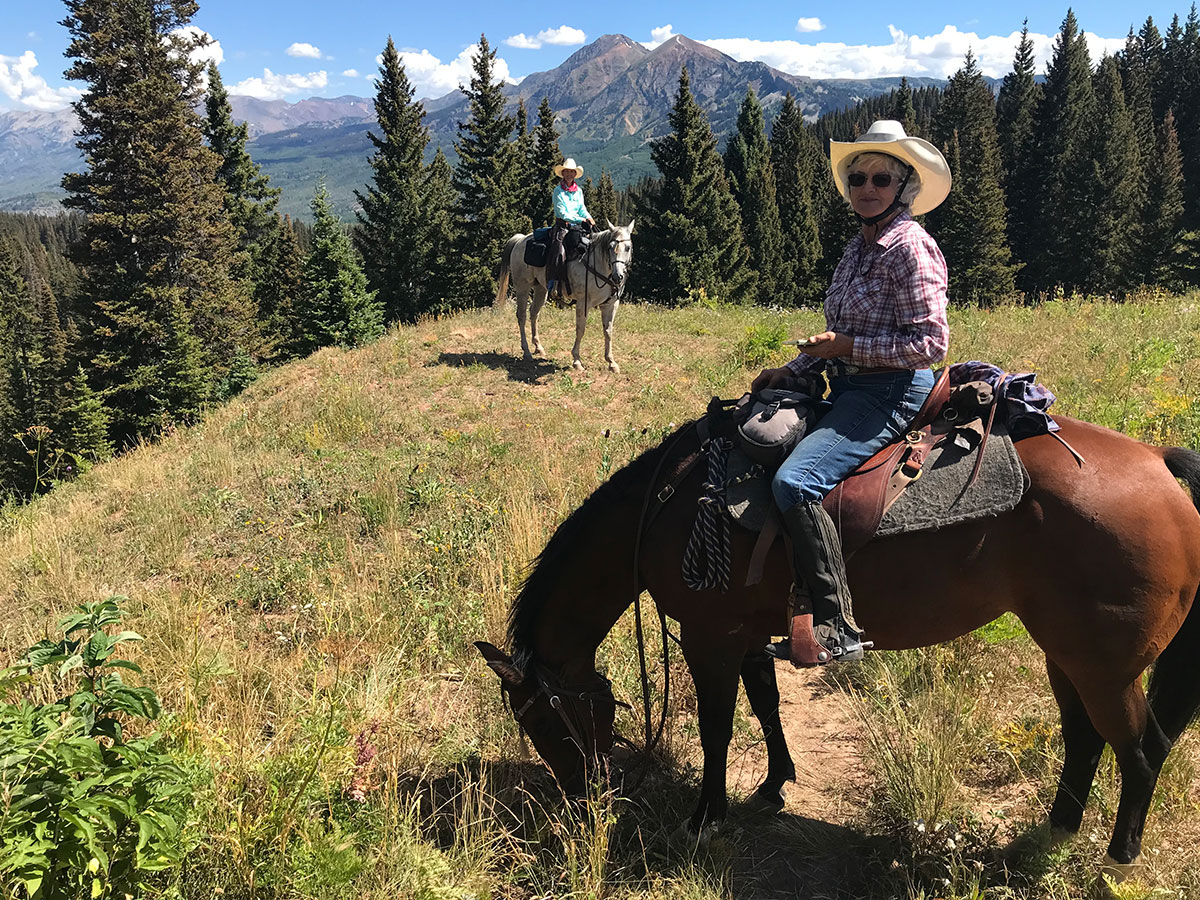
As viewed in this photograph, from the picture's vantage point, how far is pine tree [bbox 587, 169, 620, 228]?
2157 inches

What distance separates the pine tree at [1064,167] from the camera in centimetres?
4638

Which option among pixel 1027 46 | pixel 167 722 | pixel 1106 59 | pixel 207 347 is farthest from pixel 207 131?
pixel 1106 59

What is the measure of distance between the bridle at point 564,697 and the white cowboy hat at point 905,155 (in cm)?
275

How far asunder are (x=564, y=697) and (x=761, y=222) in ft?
163

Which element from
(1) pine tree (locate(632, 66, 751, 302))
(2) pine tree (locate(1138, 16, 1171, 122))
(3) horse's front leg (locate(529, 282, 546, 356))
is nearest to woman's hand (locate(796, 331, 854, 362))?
(3) horse's front leg (locate(529, 282, 546, 356))

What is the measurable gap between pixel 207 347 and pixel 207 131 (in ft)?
45.6

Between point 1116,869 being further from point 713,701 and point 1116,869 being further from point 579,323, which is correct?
point 579,323

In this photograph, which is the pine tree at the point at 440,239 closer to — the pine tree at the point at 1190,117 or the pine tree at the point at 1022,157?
the pine tree at the point at 1022,157

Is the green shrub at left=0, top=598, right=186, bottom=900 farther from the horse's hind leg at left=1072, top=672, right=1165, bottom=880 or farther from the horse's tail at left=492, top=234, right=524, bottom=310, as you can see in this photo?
the horse's tail at left=492, top=234, right=524, bottom=310

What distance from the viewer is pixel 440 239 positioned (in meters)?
39.0

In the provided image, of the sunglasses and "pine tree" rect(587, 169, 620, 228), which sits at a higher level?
"pine tree" rect(587, 169, 620, 228)

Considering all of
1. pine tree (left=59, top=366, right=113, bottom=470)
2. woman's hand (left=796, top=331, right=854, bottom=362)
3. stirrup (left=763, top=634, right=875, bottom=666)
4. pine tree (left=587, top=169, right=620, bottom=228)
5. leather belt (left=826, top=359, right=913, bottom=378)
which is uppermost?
pine tree (left=587, top=169, right=620, bottom=228)

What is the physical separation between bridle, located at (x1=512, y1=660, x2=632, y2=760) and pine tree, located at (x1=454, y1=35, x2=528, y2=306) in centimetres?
3599

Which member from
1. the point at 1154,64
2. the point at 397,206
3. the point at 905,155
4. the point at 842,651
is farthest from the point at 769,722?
the point at 1154,64
